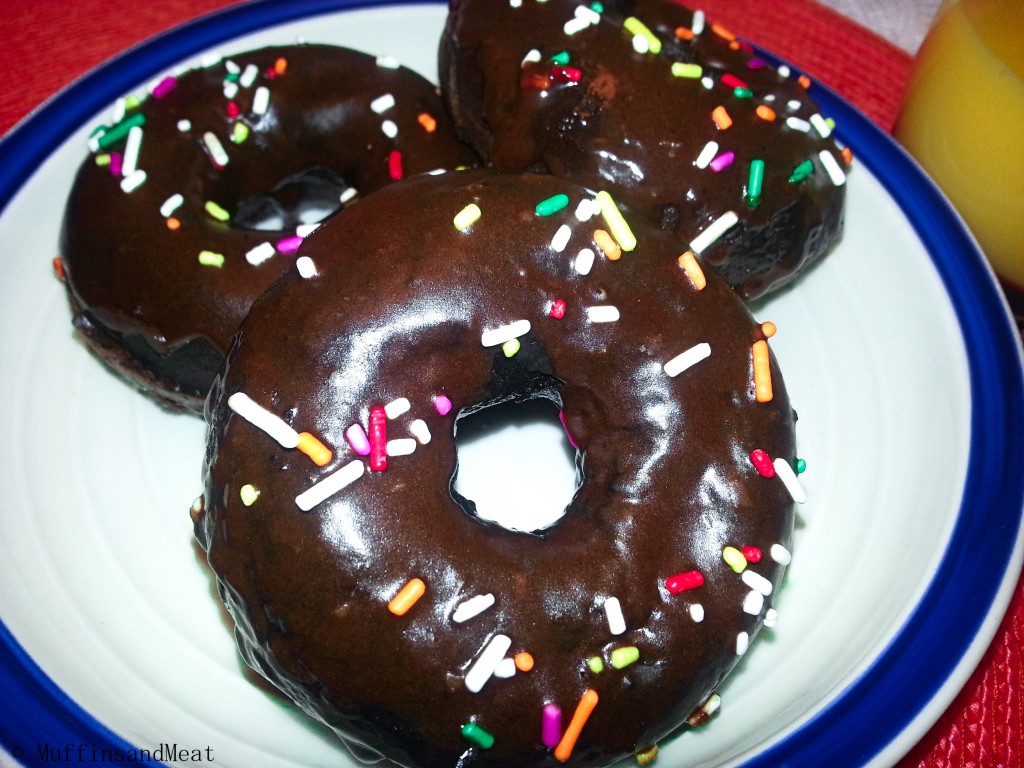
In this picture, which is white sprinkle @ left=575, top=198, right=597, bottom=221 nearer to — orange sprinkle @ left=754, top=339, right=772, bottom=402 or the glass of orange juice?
orange sprinkle @ left=754, top=339, right=772, bottom=402

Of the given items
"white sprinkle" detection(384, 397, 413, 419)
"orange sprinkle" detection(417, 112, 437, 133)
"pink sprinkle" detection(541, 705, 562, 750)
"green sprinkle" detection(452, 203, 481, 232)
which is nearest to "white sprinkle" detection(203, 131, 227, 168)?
"orange sprinkle" detection(417, 112, 437, 133)

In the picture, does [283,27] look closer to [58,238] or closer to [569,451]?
[58,238]

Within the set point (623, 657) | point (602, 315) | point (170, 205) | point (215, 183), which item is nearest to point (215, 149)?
point (215, 183)

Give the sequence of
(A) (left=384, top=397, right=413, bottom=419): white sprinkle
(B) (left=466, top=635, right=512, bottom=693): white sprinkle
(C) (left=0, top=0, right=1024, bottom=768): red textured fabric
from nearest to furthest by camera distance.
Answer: (B) (left=466, top=635, right=512, bottom=693): white sprinkle → (A) (left=384, top=397, right=413, bottom=419): white sprinkle → (C) (left=0, top=0, right=1024, bottom=768): red textured fabric

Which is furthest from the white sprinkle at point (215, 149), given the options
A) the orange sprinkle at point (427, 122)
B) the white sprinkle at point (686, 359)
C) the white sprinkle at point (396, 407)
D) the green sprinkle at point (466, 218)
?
the white sprinkle at point (686, 359)

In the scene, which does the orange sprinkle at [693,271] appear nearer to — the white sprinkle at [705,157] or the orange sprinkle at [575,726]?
the white sprinkle at [705,157]

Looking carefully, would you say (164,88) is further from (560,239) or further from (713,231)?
(713,231)

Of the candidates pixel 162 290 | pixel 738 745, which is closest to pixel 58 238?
pixel 162 290

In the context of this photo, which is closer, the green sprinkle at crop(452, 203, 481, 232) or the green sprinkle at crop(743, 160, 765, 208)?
the green sprinkle at crop(452, 203, 481, 232)
